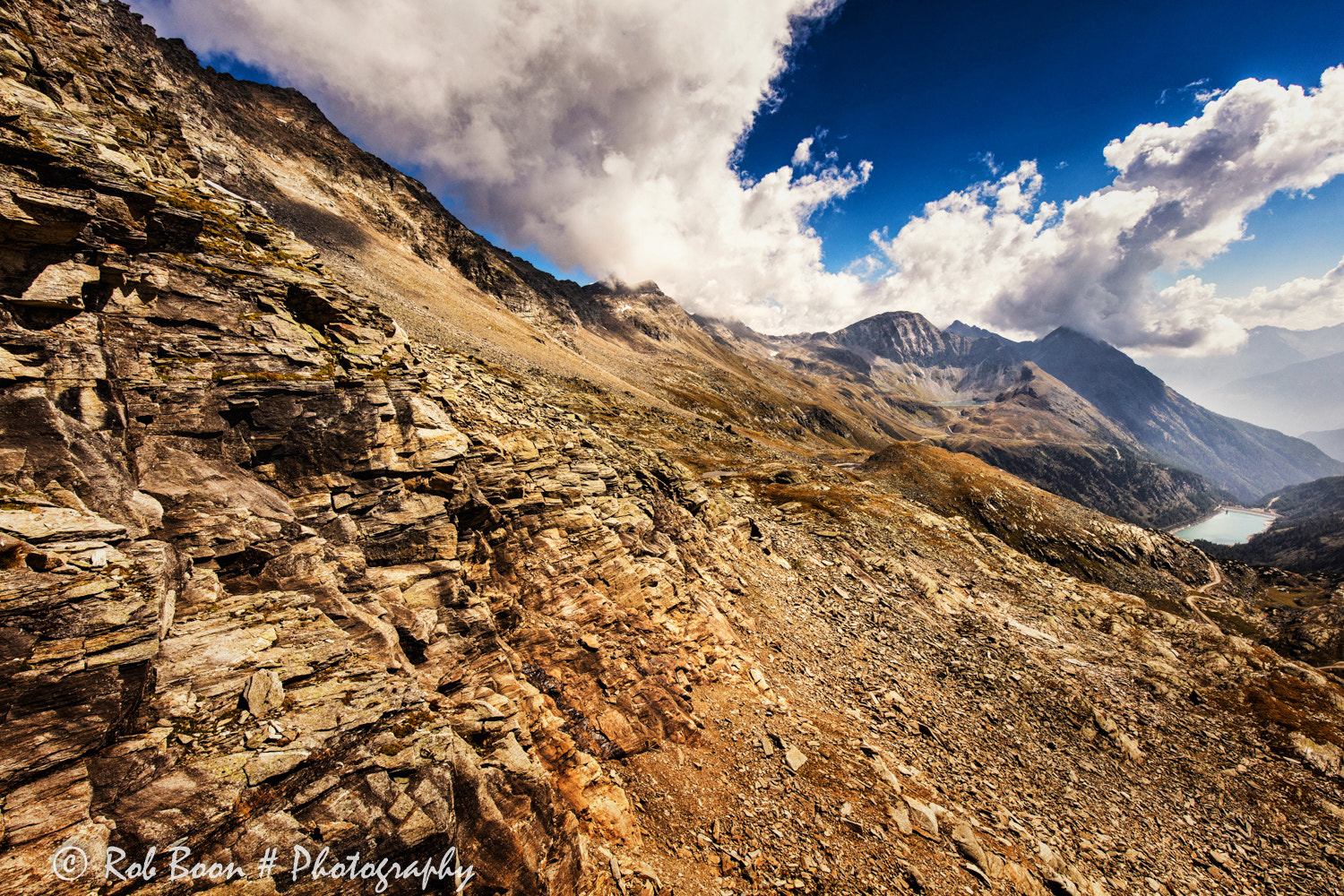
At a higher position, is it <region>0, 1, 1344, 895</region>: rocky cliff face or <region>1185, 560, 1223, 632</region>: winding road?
<region>1185, 560, 1223, 632</region>: winding road

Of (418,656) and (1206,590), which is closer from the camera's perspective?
(418,656)

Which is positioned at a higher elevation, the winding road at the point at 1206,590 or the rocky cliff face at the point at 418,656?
the winding road at the point at 1206,590

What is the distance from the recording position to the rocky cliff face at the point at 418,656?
7832 millimetres

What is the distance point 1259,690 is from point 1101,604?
12.1 m

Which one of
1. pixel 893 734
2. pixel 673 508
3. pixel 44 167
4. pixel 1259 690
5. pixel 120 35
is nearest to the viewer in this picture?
pixel 44 167

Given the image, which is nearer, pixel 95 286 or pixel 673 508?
pixel 95 286

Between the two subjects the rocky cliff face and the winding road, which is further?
the winding road

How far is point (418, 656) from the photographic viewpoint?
13414mm

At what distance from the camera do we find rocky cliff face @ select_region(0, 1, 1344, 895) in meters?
7.83

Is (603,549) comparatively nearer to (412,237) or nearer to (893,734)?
(893,734)

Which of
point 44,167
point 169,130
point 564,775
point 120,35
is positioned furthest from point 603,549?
point 120,35

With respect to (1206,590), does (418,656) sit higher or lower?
lower

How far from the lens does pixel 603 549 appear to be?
69.8 ft

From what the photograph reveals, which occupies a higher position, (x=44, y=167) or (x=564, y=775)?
(x=44, y=167)
